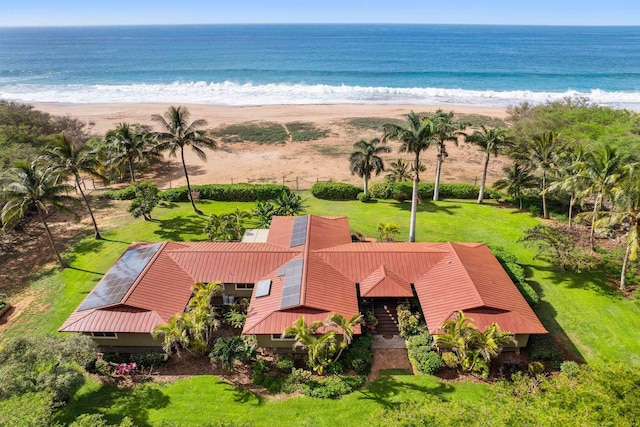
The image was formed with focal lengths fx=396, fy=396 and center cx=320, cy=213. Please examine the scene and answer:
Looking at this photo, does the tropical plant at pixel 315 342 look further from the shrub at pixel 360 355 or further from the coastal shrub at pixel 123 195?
the coastal shrub at pixel 123 195

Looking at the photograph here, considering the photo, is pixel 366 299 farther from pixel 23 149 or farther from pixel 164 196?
pixel 23 149

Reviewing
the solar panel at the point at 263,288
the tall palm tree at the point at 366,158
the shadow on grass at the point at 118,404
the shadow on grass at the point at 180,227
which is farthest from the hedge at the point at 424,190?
the shadow on grass at the point at 118,404

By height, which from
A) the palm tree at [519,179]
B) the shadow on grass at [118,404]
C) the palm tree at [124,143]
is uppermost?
the palm tree at [124,143]

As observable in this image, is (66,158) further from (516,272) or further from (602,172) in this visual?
(602,172)

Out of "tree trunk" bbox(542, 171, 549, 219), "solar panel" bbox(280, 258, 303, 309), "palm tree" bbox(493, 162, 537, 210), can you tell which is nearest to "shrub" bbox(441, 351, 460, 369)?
"solar panel" bbox(280, 258, 303, 309)

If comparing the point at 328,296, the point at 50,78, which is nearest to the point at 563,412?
the point at 328,296

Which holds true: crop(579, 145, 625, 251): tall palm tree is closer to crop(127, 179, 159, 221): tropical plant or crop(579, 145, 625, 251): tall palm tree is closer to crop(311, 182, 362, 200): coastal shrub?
crop(311, 182, 362, 200): coastal shrub
